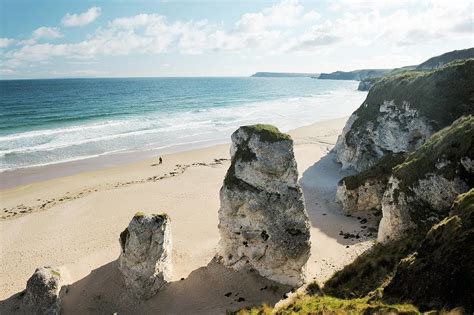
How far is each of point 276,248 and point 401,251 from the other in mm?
5443

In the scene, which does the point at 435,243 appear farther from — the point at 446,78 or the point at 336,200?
the point at 446,78

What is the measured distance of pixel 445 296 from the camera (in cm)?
948

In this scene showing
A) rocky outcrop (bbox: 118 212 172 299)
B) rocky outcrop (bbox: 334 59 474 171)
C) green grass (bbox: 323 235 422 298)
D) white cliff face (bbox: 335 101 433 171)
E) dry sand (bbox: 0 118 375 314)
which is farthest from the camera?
white cliff face (bbox: 335 101 433 171)

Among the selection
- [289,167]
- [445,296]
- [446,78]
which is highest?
[446,78]

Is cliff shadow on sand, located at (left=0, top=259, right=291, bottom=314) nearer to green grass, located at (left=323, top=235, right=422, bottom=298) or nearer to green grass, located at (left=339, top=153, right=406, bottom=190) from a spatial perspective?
green grass, located at (left=323, top=235, right=422, bottom=298)

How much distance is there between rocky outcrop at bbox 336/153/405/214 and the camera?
82.4 feet

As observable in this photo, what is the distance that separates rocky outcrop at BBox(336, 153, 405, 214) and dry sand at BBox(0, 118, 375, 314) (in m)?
1.23

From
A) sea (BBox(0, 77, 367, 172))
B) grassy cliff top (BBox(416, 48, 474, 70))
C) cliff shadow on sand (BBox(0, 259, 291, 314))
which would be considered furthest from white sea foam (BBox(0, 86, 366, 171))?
grassy cliff top (BBox(416, 48, 474, 70))

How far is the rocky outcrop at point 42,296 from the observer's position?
1669 cm

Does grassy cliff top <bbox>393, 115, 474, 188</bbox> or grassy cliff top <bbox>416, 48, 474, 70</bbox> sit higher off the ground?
grassy cliff top <bbox>416, 48, 474, 70</bbox>

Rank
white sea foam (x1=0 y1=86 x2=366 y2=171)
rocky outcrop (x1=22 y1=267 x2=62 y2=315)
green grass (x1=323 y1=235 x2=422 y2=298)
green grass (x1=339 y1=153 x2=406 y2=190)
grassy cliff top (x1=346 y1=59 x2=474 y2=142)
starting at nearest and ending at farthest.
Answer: green grass (x1=323 y1=235 x2=422 y2=298), rocky outcrop (x1=22 y1=267 x2=62 y2=315), green grass (x1=339 y1=153 x2=406 y2=190), grassy cliff top (x1=346 y1=59 x2=474 y2=142), white sea foam (x1=0 y1=86 x2=366 y2=171)

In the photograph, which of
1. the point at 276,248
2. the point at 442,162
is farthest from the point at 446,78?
the point at 276,248

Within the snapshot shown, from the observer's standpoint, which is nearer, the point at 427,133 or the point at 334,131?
the point at 427,133

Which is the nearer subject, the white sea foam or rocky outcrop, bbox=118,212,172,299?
rocky outcrop, bbox=118,212,172,299
